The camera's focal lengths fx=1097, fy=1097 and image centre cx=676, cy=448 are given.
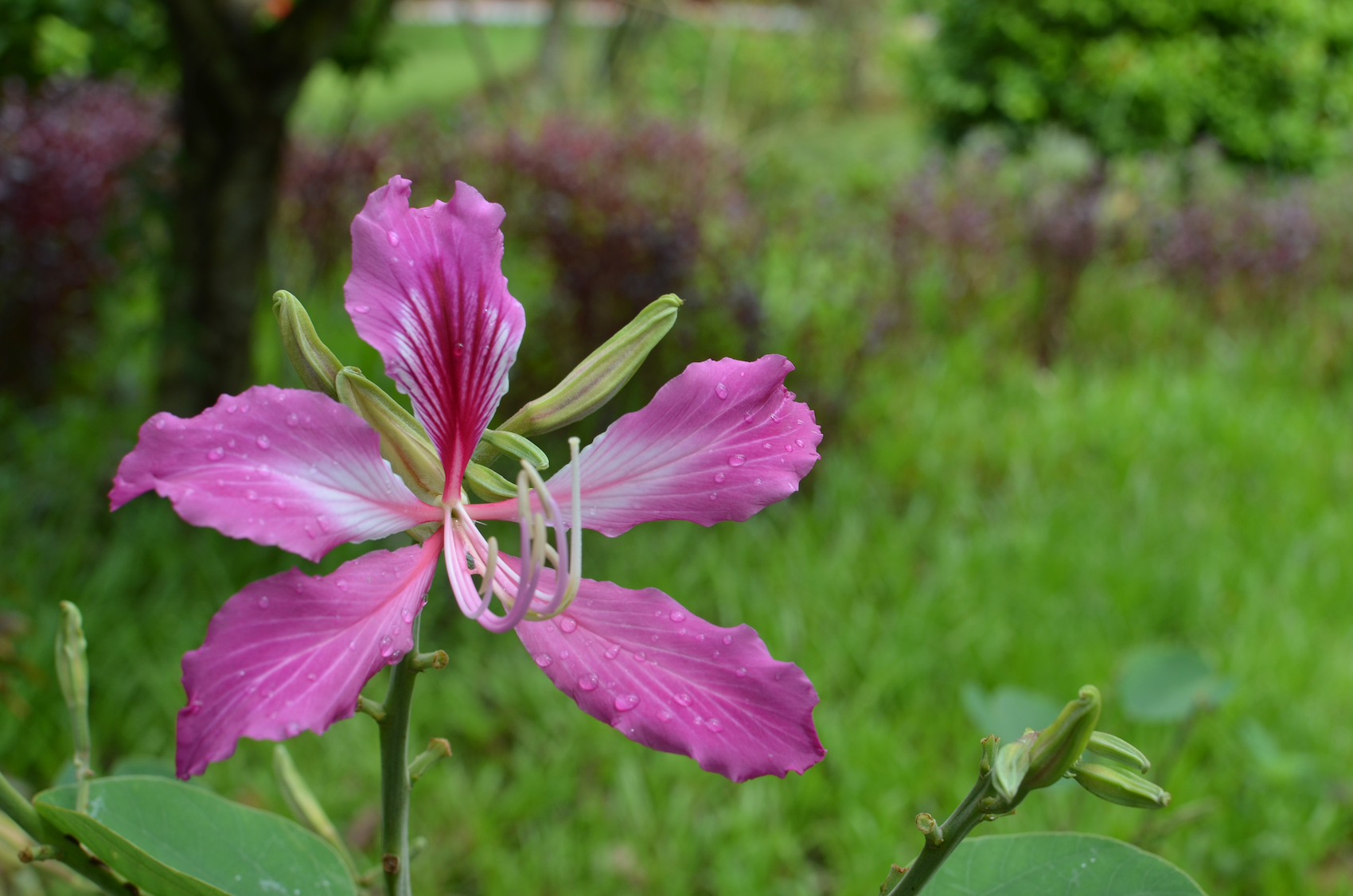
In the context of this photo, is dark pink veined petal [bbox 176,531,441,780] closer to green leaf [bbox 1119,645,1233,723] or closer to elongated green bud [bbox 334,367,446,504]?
elongated green bud [bbox 334,367,446,504]

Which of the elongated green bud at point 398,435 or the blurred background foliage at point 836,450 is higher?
the elongated green bud at point 398,435

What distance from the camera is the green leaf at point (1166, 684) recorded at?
1.29 metres

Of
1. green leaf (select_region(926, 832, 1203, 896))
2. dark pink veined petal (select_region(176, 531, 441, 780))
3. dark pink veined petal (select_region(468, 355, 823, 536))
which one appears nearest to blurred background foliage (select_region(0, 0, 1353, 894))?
green leaf (select_region(926, 832, 1203, 896))

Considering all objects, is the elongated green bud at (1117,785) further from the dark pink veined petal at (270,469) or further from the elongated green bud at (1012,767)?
the dark pink veined petal at (270,469)

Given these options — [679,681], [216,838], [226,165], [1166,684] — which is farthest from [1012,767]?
[226,165]

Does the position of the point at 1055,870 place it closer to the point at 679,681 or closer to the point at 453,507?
→ the point at 679,681

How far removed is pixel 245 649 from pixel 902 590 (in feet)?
8.29

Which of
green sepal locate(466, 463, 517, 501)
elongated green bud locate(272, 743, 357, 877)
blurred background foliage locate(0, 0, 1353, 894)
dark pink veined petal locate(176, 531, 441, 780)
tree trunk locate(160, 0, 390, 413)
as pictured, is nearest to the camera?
dark pink veined petal locate(176, 531, 441, 780)

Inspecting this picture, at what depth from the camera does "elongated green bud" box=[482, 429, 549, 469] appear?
46 cm

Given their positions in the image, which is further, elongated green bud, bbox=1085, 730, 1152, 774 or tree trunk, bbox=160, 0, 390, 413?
tree trunk, bbox=160, 0, 390, 413

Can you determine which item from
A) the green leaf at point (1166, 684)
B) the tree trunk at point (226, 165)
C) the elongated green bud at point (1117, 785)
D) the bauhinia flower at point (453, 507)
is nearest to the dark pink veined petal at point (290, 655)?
the bauhinia flower at point (453, 507)

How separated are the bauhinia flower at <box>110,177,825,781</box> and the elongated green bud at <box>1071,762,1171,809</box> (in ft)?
0.38

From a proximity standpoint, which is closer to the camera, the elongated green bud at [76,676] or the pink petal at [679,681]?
the pink petal at [679,681]

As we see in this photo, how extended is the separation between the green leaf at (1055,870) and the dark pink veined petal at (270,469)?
304 millimetres
